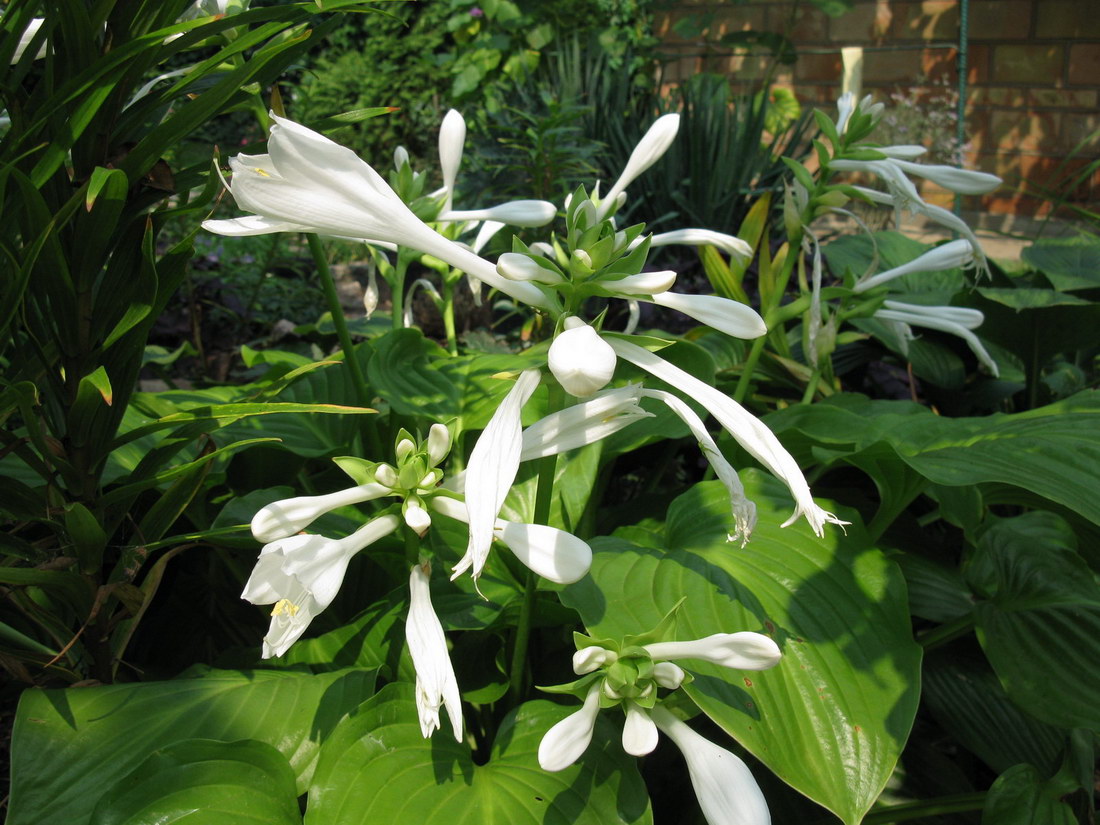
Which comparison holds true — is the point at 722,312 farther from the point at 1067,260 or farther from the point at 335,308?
the point at 1067,260

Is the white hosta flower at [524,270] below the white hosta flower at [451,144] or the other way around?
below

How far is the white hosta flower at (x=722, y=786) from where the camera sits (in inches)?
31.5

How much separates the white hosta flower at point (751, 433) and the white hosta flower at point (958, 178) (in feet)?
2.59

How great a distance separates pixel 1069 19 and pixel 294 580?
16.5 feet

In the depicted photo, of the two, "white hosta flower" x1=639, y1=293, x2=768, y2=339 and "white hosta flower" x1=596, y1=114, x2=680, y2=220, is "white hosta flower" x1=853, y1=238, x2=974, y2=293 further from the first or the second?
"white hosta flower" x1=639, y1=293, x2=768, y2=339

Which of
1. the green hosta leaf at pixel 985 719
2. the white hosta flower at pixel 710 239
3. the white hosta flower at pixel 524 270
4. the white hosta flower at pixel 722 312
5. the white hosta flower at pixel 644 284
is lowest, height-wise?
the green hosta leaf at pixel 985 719

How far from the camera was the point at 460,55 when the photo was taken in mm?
5645

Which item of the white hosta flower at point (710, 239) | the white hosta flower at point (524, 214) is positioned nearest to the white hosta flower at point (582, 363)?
the white hosta flower at point (524, 214)

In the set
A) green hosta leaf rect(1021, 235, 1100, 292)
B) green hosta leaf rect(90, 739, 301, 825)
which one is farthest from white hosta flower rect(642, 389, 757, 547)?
green hosta leaf rect(1021, 235, 1100, 292)

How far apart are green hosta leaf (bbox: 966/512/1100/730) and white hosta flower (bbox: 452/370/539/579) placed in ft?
2.75

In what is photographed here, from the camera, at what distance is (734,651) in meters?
0.83

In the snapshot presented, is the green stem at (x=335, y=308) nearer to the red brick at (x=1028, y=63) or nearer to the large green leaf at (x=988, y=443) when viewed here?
the large green leaf at (x=988, y=443)

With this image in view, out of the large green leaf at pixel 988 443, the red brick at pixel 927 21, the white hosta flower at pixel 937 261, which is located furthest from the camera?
the red brick at pixel 927 21

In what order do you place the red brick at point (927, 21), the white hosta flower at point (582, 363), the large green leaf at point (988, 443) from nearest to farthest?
the white hosta flower at point (582, 363) → the large green leaf at point (988, 443) → the red brick at point (927, 21)
